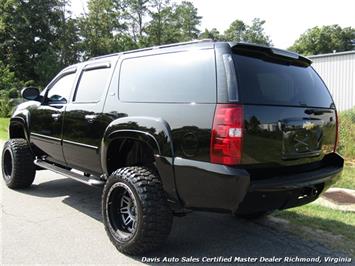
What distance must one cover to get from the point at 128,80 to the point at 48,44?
168ft

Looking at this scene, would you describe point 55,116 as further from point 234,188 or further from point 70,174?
point 234,188

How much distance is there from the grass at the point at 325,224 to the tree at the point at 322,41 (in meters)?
75.3

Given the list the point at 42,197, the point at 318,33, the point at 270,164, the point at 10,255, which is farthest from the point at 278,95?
the point at 318,33

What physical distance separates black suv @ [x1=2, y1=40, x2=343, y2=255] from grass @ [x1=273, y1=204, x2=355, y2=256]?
717 mm

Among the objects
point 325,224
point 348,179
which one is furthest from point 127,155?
point 348,179

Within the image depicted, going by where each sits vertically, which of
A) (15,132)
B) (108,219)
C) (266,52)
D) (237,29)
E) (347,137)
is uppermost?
(237,29)

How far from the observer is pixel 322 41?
254 feet

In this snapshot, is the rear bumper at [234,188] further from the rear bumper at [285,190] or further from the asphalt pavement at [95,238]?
the asphalt pavement at [95,238]

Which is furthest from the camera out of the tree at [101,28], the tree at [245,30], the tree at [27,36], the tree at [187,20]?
the tree at [245,30]

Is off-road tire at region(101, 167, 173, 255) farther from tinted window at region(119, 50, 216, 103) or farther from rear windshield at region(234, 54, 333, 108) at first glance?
rear windshield at region(234, 54, 333, 108)

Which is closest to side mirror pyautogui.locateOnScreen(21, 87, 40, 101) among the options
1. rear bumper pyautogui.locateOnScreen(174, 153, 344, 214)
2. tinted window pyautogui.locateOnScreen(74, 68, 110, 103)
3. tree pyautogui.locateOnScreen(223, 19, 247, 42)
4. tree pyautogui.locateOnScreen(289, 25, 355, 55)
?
tinted window pyautogui.locateOnScreen(74, 68, 110, 103)

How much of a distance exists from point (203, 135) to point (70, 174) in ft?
7.91

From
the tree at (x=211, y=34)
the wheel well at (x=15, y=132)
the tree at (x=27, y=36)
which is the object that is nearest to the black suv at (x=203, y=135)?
the wheel well at (x=15, y=132)

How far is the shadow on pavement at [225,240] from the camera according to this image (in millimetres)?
4172
